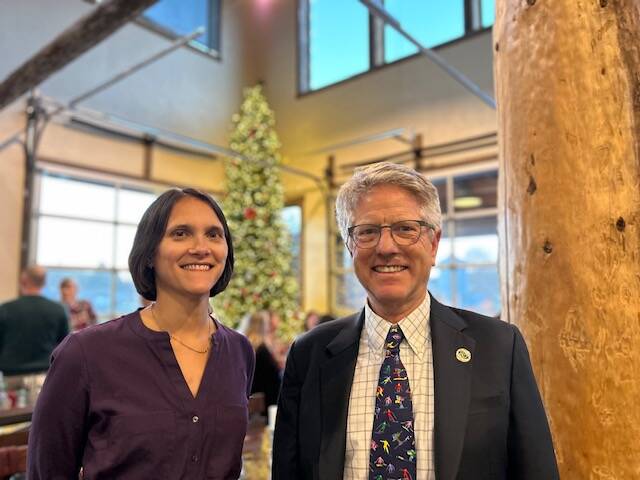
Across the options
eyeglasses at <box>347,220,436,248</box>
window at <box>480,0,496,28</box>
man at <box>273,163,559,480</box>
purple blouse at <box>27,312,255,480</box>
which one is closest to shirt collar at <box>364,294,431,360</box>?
man at <box>273,163,559,480</box>

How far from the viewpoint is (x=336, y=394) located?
50.2 inches

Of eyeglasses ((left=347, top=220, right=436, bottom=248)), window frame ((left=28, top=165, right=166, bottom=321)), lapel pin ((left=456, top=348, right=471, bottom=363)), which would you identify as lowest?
lapel pin ((left=456, top=348, right=471, bottom=363))

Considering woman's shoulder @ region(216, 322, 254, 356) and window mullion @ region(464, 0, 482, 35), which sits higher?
window mullion @ region(464, 0, 482, 35)

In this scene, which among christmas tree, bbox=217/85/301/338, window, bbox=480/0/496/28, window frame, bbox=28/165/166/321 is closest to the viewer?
window frame, bbox=28/165/166/321

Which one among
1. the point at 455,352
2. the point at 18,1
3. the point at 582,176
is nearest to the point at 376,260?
the point at 455,352

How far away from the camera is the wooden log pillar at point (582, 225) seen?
1.28m

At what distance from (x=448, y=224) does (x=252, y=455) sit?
6.32 m

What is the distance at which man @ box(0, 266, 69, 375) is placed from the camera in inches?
160

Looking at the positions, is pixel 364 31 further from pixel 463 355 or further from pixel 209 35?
pixel 463 355

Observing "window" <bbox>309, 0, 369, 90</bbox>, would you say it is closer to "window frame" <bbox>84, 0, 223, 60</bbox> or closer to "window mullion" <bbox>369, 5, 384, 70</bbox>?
"window mullion" <bbox>369, 5, 384, 70</bbox>

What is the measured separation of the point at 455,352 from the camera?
124 centimetres

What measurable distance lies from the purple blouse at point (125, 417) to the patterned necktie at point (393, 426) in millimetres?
395

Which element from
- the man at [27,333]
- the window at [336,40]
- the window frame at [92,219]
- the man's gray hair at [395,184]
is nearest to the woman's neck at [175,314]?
the man's gray hair at [395,184]

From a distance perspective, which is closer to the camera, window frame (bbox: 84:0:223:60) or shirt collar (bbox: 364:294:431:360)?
shirt collar (bbox: 364:294:431:360)
